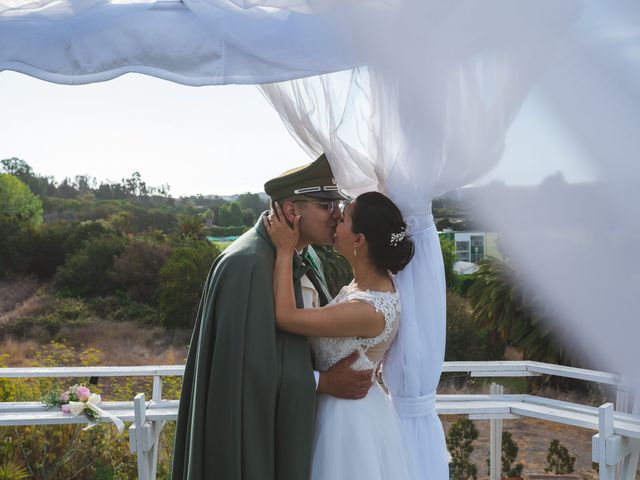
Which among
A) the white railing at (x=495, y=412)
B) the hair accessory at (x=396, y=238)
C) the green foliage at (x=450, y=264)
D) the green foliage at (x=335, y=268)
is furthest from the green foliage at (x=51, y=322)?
the hair accessory at (x=396, y=238)

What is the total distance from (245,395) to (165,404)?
1.59 m

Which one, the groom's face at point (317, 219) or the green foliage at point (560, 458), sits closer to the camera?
the groom's face at point (317, 219)

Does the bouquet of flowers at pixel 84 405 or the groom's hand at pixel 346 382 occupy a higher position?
the groom's hand at pixel 346 382

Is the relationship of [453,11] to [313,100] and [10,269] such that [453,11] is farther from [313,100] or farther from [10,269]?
[10,269]

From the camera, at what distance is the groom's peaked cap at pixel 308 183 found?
209 centimetres

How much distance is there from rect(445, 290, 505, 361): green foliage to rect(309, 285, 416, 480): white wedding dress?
9947 mm

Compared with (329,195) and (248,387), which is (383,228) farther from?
(248,387)

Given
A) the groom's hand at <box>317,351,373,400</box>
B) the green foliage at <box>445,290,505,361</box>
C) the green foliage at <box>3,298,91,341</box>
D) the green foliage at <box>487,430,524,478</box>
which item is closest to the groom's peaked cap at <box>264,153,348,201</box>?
the groom's hand at <box>317,351,373,400</box>

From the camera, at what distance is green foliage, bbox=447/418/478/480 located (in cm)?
598

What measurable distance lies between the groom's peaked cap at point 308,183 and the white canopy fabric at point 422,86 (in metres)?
0.06

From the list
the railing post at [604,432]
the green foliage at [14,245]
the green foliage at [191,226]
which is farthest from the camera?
the green foliage at [14,245]

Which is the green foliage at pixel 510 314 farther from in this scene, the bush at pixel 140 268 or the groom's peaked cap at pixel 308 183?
the groom's peaked cap at pixel 308 183

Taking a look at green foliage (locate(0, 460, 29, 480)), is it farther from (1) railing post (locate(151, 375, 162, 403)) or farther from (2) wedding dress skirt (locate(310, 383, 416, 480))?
(2) wedding dress skirt (locate(310, 383, 416, 480))

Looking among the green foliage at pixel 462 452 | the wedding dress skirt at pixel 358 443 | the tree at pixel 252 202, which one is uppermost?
the tree at pixel 252 202
